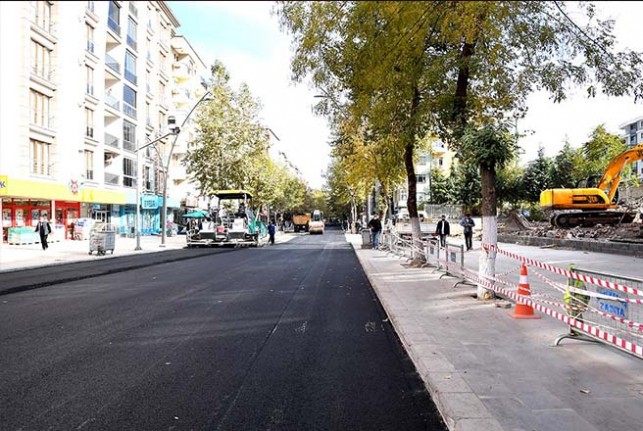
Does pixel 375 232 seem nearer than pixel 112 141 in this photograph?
Yes

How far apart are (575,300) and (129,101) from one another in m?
43.6

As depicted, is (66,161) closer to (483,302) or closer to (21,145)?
(21,145)

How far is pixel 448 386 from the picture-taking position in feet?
14.9

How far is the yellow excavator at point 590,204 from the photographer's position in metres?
24.6

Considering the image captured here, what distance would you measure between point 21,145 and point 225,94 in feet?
45.8

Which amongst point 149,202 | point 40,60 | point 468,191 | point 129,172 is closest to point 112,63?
point 129,172

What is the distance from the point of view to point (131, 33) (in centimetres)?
4422

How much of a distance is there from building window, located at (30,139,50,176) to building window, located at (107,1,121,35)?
43.3 ft

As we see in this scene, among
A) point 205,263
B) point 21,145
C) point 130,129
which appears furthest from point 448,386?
point 130,129

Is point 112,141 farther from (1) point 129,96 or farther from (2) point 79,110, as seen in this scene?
(2) point 79,110

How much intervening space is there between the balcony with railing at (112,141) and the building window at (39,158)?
793 centimetres

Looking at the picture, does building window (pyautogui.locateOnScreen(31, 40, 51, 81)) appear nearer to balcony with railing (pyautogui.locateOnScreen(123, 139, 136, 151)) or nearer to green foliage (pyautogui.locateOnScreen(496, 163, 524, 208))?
balcony with railing (pyautogui.locateOnScreen(123, 139, 136, 151))

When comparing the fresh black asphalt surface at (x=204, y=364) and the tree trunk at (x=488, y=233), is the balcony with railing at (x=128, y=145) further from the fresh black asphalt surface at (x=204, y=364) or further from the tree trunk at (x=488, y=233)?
the tree trunk at (x=488, y=233)

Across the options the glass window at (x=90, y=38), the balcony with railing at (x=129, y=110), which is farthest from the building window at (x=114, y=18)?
the balcony with railing at (x=129, y=110)
